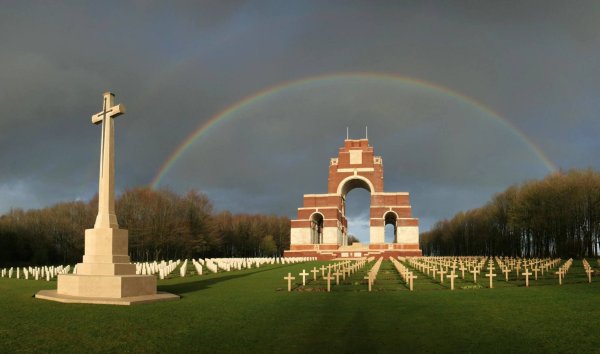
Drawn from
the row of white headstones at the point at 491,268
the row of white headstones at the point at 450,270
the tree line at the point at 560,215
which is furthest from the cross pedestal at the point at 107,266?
the tree line at the point at 560,215

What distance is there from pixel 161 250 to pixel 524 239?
148 ft

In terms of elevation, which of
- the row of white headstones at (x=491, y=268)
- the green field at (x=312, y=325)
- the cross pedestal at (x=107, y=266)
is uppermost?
the cross pedestal at (x=107, y=266)

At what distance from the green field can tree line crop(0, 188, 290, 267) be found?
150ft

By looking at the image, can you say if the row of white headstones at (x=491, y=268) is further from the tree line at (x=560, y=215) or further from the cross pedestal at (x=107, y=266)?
the tree line at (x=560, y=215)

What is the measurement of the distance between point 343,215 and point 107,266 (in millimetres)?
67689

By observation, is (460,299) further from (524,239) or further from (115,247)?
(524,239)

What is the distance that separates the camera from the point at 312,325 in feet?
31.2

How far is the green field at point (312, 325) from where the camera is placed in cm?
760

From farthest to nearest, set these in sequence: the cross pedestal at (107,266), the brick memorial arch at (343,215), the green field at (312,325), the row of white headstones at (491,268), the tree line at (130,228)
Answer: the brick memorial arch at (343,215)
the tree line at (130,228)
the row of white headstones at (491,268)
the cross pedestal at (107,266)
the green field at (312,325)

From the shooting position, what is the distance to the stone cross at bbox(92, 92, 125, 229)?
14.7 metres

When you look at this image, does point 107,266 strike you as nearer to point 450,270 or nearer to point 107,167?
point 107,167

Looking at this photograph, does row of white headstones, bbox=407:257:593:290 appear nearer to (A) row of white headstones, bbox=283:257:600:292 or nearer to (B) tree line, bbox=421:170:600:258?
(A) row of white headstones, bbox=283:257:600:292

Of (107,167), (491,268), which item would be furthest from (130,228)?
(491,268)

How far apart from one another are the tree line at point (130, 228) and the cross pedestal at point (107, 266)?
42387 millimetres
